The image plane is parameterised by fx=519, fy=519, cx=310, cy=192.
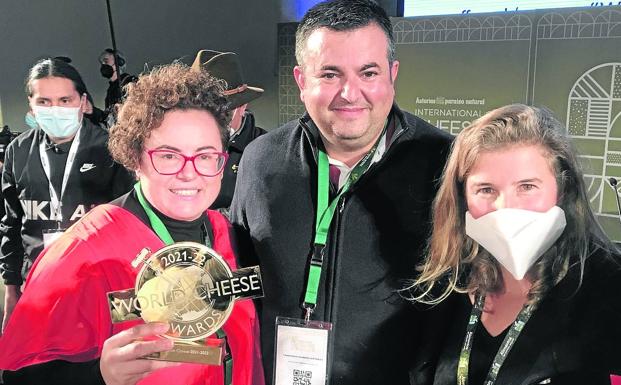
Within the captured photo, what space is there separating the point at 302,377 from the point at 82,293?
62cm

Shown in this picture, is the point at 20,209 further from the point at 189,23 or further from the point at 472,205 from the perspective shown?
the point at 472,205

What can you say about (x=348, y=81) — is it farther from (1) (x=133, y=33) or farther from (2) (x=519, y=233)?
(1) (x=133, y=33)

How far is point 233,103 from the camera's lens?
5.72 feet

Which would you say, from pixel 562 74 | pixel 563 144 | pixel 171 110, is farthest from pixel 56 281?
pixel 562 74

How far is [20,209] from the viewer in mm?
1951

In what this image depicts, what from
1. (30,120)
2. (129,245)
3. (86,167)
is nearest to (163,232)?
(129,245)

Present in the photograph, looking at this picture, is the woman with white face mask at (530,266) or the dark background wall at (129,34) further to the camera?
the dark background wall at (129,34)

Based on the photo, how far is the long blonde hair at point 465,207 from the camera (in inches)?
44.8

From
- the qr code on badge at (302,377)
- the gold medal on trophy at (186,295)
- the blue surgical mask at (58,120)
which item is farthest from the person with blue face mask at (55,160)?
the qr code on badge at (302,377)

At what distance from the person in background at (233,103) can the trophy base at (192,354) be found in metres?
0.46

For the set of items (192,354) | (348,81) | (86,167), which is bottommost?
(192,354)

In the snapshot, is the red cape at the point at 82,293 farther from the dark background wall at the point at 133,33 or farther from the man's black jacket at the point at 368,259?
the dark background wall at the point at 133,33

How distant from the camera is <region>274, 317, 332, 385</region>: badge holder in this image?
1.42 m

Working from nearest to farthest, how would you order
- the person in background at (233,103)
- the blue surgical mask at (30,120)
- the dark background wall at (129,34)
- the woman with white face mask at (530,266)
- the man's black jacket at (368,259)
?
1. the woman with white face mask at (530,266)
2. the man's black jacket at (368,259)
3. the person in background at (233,103)
4. the dark background wall at (129,34)
5. the blue surgical mask at (30,120)
